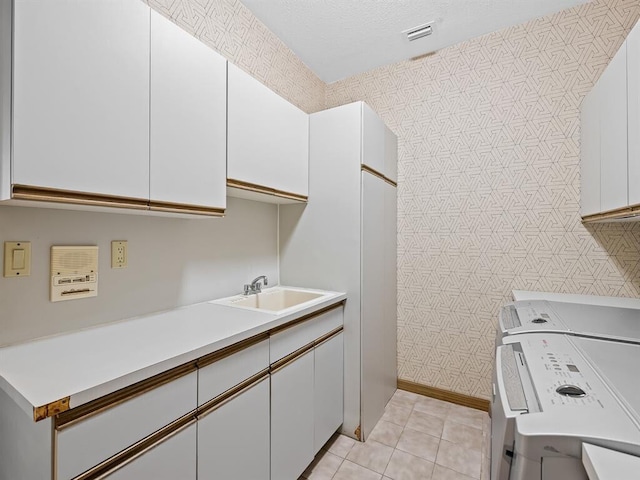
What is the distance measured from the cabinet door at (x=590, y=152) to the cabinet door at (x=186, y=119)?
1.97 metres

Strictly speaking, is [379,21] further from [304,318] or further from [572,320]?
[572,320]

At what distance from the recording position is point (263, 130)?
175 cm

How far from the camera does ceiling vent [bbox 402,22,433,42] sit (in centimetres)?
217

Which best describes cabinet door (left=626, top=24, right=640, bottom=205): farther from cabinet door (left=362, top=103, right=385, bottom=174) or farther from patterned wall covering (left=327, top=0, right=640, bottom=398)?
cabinet door (left=362, top=103, right=385, bottom=174)

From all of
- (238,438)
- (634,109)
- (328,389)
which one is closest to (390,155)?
(634,109)

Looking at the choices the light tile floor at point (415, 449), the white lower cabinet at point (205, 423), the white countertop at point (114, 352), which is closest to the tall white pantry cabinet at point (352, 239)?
the light tile floor at point (415, 449)

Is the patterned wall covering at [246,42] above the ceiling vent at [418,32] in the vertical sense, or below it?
below

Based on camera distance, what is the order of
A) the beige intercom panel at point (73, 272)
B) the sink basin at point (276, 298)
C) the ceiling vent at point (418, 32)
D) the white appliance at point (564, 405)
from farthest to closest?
the ceiling vent at point (418, 32), the sink basin at point (276, 298), the beige intercom panel at point (73, 272), the white appliance at point (564, 405)

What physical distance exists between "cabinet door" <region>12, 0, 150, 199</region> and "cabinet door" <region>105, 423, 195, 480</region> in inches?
33.0

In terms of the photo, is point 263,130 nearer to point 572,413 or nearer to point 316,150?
point 316,150

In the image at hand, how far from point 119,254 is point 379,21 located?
216 centimetres

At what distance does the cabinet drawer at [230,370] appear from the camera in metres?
1.08

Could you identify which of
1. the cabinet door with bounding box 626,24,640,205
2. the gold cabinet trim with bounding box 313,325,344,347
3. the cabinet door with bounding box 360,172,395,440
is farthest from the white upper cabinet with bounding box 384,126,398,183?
the cabinet door with bounding box 626,24,640,205

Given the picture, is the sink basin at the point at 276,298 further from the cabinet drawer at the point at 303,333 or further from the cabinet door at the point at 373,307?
the cabinet door at the point at 373,307
